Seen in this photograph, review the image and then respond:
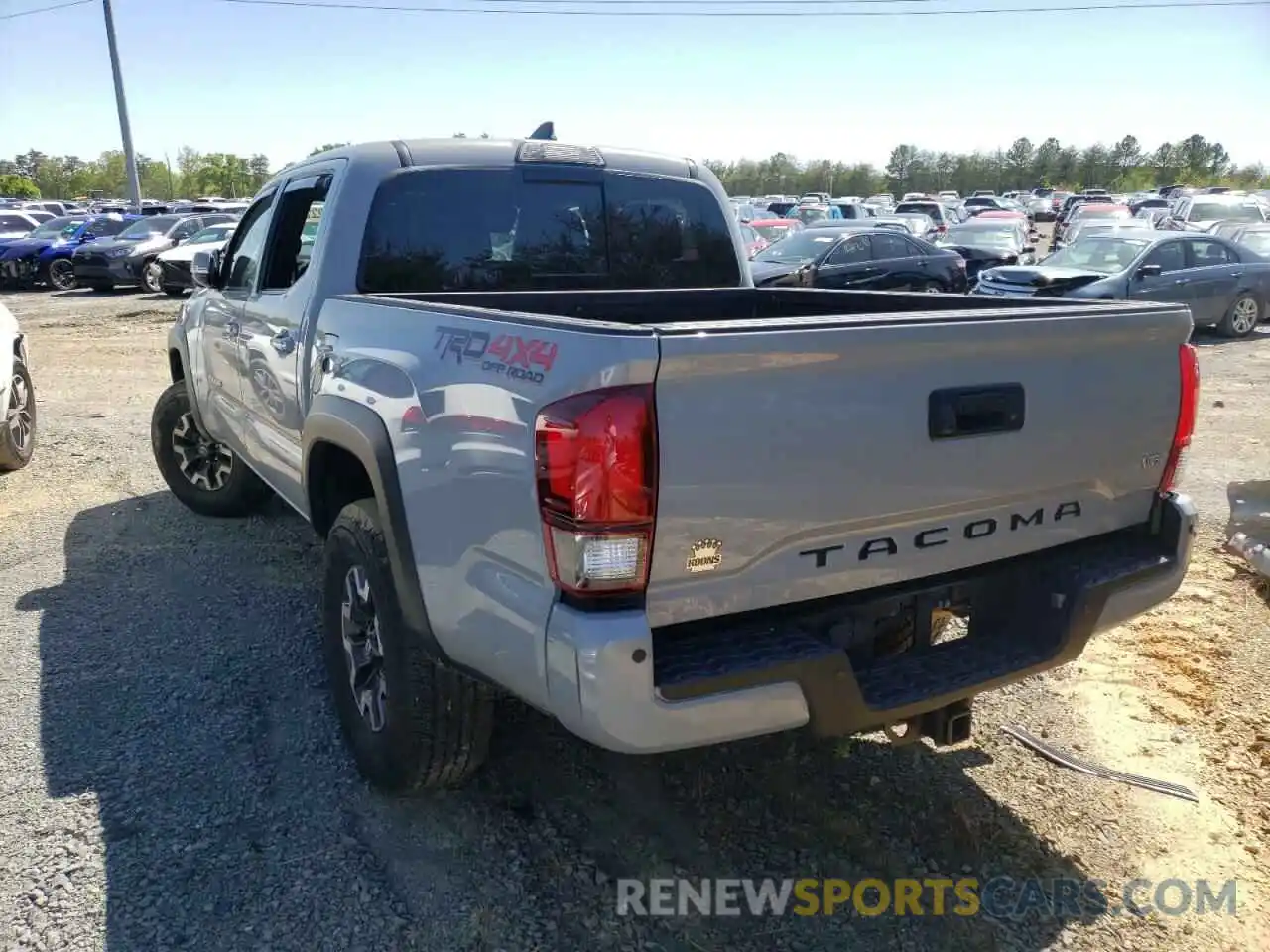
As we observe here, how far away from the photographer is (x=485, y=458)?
8.05ft

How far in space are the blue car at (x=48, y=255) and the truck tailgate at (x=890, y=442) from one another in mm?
24256

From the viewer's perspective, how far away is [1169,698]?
13.0ft

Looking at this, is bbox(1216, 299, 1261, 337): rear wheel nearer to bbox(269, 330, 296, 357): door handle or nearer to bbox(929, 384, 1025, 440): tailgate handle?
bbox(929, 384, 1025, 440): tailgate handle

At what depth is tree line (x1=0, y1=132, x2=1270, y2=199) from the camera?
279 feet

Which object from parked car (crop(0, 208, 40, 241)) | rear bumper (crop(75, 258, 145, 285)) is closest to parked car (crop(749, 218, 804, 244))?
rear bumper (crop(75, 258, 145, 285))

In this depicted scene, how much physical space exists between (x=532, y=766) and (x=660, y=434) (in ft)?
5.65

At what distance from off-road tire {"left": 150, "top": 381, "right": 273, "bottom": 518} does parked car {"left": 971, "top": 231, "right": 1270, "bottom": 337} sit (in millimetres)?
10954

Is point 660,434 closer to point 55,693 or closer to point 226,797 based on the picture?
point 226,797

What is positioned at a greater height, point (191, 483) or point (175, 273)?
point (175, 273)

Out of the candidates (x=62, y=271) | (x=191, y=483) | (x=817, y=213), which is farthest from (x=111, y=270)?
(x=817, y=213)

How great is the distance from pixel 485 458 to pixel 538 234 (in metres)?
1.98

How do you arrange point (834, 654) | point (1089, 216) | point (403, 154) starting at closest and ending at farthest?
1. point (834, 654)
2. point (403, 154)
3. point (1089, 216)

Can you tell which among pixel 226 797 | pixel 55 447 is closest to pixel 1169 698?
pixel 226 797

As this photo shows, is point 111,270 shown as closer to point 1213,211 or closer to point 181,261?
point 181,261
